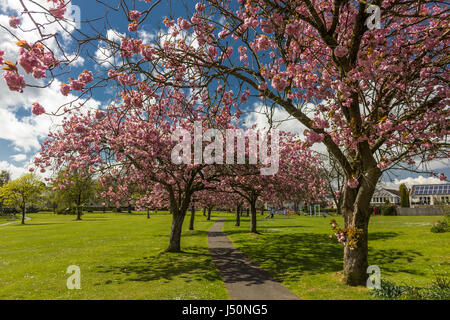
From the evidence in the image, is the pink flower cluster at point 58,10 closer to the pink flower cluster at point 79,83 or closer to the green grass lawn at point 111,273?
the pink flower cluster at point 79,83

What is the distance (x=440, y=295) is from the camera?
256 inches

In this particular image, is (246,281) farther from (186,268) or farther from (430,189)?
(430,189)

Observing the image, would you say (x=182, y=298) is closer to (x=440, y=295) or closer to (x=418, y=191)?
(x=440, y=295)

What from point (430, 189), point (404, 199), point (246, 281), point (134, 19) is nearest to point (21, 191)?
point (246, 281)

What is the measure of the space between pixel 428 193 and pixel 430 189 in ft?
3.97

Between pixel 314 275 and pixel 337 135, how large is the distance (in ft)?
18.4

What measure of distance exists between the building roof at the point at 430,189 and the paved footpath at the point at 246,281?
7300 centimetres

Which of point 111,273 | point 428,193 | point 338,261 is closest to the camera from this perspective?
point 111,273

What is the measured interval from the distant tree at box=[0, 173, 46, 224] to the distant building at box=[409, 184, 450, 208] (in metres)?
82.4

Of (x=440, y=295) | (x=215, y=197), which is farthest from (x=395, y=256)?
(x=215, y=197)

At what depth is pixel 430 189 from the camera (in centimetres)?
7019
